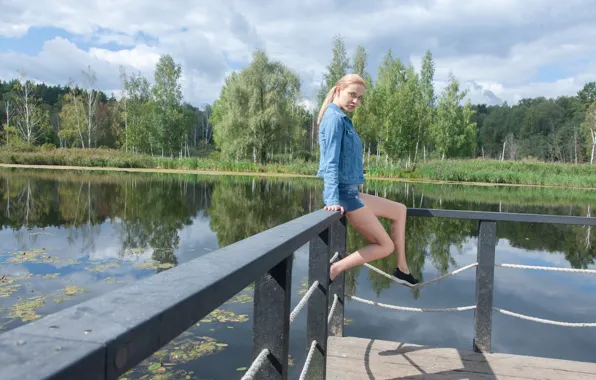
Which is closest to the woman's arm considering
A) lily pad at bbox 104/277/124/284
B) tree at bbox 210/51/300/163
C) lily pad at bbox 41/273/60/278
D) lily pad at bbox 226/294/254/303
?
lily pad at bbox 226/294/254/303

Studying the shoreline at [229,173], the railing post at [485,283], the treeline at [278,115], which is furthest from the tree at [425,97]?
the railing post at [485,283]

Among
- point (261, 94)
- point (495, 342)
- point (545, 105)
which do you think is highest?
point (545, 105)

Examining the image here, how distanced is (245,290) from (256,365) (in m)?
5.39

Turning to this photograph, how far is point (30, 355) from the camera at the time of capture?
Result: 1.55ft

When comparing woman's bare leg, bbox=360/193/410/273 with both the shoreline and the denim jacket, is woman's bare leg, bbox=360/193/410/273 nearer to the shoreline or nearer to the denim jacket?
the denim jacket

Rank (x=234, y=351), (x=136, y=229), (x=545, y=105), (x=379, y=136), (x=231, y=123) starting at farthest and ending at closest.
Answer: (x=545, y=105) → (x=379, y=136) → (x=231, y=123) → (x=136, y=229) → (x=234, y=351)

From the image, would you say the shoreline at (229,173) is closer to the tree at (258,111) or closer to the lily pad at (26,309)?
the tree at (258,111)

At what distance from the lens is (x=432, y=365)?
8.70 ft

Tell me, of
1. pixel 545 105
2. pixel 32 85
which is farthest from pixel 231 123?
pixel 545 105

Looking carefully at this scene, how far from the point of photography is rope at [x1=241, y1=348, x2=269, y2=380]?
901 mm

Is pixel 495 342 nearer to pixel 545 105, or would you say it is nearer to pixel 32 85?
pixel 32 85

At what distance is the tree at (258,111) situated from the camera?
3419 centimetres

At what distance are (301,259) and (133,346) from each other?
8165 mm

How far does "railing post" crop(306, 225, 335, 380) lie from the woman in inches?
14.5
